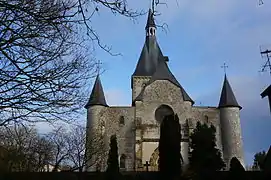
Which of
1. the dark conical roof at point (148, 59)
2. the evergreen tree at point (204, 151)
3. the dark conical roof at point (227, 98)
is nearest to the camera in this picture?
the evergreen tree at point (204, 151)

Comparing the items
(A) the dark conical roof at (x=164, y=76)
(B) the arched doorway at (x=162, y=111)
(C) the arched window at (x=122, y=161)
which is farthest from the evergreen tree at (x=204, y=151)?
(C) the arched window at (x=122, y=161)

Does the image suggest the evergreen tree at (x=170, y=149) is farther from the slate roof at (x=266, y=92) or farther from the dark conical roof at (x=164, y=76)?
the dark conical roof at (x=164, y=76)

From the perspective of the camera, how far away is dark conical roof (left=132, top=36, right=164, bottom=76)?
40656mm

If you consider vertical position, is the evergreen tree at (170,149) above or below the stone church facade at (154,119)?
below

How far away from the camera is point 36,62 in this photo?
704cm

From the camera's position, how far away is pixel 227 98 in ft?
121

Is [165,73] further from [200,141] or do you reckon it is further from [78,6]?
[78,6]

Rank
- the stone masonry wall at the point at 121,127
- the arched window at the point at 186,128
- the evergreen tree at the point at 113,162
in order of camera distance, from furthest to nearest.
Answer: the stone masonry wall at the point at 121,127 < the arched window at the point at 186,128 < the evergreen tree at the point at 113,162

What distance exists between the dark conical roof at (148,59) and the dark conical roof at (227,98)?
8.35 meters

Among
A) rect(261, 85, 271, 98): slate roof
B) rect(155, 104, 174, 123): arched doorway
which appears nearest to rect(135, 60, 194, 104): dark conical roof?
rect(155, 104, 174, 123): arched doorway

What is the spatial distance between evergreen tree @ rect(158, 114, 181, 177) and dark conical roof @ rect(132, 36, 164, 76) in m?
21.5

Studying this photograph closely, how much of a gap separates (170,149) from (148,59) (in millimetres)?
24504

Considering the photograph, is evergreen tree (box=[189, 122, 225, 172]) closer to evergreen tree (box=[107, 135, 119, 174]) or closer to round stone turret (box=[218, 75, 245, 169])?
evergreen tree (box=[107, 135, 119, 174])

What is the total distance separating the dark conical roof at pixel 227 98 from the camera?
36.5 metres
